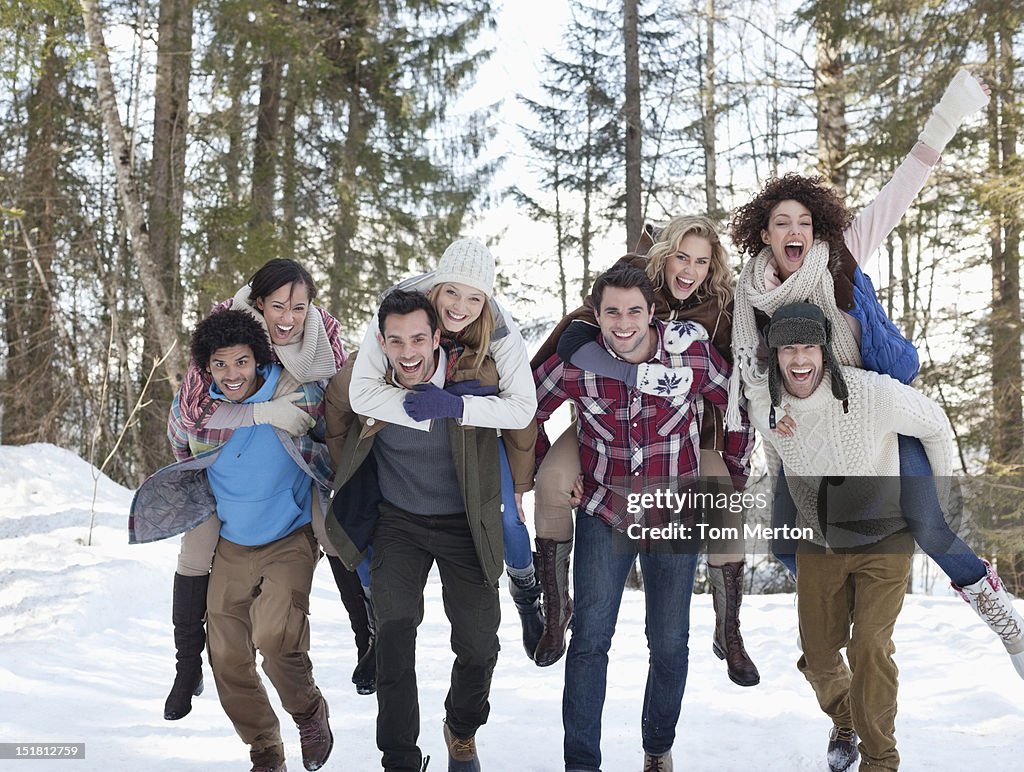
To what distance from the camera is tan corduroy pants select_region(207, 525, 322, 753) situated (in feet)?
12.0

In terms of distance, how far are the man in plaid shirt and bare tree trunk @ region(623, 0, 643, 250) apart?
330 inches

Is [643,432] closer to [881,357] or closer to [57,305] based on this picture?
[881,357]

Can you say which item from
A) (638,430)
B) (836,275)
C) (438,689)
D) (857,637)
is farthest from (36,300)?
(857,637)

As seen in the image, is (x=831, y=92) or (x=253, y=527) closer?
(x=253, y=527)

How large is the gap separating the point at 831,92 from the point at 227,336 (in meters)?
8.32

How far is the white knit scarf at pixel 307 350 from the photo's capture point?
389 cm

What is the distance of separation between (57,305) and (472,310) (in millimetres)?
11001

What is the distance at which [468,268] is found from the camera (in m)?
3.68

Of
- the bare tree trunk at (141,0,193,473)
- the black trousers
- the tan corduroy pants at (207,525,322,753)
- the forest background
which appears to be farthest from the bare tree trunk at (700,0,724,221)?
the tan corduroy pants at (207,525,322,753)

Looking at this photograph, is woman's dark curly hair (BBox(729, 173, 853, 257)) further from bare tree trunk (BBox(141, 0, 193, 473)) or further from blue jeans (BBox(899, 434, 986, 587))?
bare tree trunk (BBox(141, 0, 193, 473))

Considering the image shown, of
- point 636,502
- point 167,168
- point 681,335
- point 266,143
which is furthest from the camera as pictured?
point 266,143

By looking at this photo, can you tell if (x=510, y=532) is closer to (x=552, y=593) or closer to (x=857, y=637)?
(x=552, y=593)

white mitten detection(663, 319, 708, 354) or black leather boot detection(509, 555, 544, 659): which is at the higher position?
white mitten detection(663, 319, 708, 354)

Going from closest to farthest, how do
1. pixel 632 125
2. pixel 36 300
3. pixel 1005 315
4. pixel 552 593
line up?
pixel 552 593
pixel 1005 315
pixel 632 125
pixel 36 300
